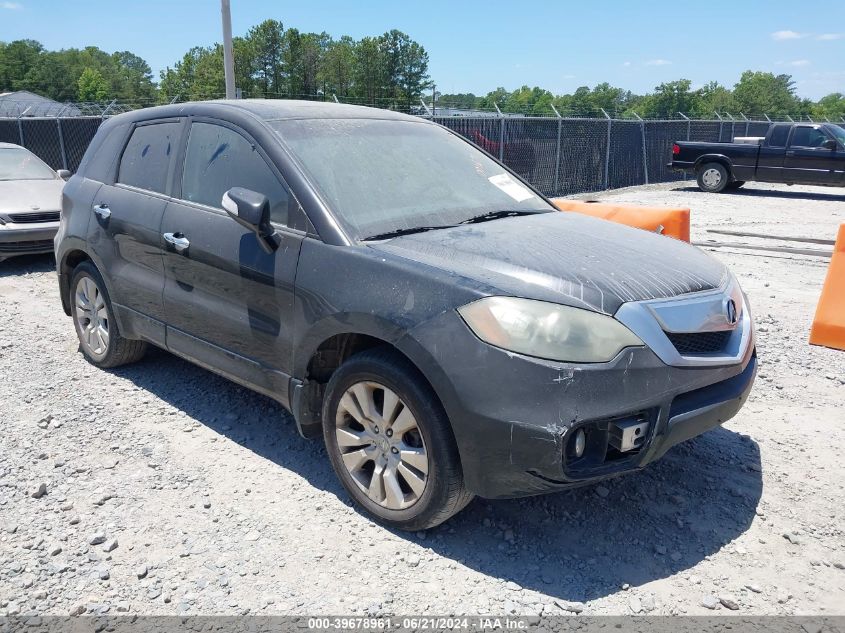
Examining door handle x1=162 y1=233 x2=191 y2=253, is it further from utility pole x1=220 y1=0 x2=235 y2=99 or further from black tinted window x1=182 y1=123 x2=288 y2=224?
utility pole x1=220 y1=0 x2=235 y2=99

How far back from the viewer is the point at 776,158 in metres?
18.0

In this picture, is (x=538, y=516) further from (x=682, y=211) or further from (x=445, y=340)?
(x=682, y=211)

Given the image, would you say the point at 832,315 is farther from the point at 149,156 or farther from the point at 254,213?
the point at 149,156

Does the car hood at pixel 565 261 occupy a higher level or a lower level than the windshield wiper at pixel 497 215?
lower

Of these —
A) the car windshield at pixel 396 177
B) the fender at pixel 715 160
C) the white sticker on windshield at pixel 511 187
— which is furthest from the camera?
the fender at pixel 715 160

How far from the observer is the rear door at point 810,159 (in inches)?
684

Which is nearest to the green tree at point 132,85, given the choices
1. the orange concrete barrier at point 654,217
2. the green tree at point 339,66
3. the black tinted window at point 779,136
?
the green tree at point 339,66

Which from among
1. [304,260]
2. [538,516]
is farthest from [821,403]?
[304,260]

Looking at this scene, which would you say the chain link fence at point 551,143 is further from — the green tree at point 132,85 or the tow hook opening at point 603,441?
the green tree at point 132,85

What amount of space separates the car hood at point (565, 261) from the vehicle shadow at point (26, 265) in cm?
716

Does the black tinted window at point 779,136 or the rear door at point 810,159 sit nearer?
the rear door at point 810,159

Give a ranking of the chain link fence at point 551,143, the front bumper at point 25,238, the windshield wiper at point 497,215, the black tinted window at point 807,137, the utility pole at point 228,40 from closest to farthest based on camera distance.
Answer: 1. the windshield wiper at point 497,215
2. the front bumper at point 25,238
3. the utility pole at point 228,40
4. the chain link fence at point 551,143
5. the black tinted window at point 807,137

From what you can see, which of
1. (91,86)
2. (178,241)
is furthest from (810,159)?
(91,86)

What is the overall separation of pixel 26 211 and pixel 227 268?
6198mm
